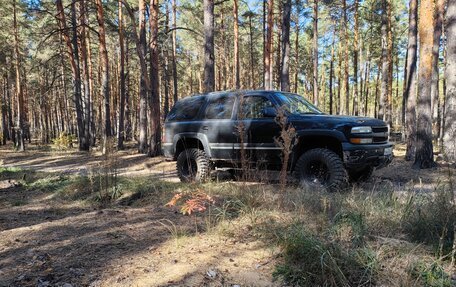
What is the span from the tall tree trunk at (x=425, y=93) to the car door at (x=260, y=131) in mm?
4517

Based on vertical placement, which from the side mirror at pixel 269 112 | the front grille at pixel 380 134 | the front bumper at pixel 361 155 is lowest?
the front bumper at pixel 361 155

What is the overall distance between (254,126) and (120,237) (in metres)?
3.68

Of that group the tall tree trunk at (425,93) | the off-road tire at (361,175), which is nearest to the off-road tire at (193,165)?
the off-road tire at (361,175)

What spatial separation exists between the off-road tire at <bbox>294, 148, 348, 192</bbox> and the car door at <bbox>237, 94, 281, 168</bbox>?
572mm

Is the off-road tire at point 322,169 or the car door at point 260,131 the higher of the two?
the car door at point 260,131

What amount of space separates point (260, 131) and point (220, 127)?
98cm

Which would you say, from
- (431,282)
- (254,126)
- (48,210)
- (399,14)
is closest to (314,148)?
(254,126)

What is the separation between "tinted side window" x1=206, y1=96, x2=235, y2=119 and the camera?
23.8ft

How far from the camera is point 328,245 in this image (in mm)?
3006

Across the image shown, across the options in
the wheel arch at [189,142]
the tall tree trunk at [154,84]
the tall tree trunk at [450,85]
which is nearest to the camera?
the wheel arch at [189,142]

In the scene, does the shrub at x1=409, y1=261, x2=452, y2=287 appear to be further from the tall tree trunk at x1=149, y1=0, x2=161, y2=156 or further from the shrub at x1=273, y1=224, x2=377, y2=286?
the tall tree trunk at x1=149, y1=0, x2=161, y2=156

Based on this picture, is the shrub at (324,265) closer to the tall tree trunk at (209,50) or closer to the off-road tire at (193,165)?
the off-road tire at (193,165)

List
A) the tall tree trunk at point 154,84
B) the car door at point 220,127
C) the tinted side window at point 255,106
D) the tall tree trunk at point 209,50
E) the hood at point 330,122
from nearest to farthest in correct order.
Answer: the hood at point 330,122 < the tinted side window at point 255,106 < the car door at point 220,127 < the tall tree trunk at point 209,50 < the tall tree trunk at point 154,84

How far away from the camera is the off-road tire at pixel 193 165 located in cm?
731
